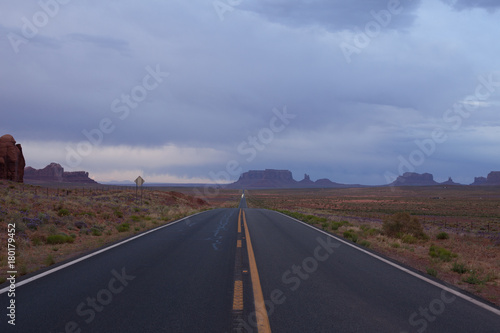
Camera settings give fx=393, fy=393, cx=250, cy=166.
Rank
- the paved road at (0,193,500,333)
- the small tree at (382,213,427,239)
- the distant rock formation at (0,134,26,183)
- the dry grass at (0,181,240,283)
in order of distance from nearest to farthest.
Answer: the paved road at (0,193,500,333), the dry grass at (0,181,240,283), the small tree at (382,213,427,239), the distant rock formation at (0,134,26,183)

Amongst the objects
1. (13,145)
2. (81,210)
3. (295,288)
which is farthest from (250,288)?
(13,145)

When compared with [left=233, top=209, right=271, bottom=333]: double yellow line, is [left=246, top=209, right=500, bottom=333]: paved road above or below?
below

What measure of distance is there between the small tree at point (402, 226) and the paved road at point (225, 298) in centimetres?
1047

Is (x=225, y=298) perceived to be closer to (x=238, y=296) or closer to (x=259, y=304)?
(x=238, y=296)

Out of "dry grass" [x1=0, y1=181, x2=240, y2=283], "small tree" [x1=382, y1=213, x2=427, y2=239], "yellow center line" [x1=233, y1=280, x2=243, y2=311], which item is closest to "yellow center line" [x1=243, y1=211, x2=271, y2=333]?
"yellow center line" [x1=233, y1=280, x2=243, y2=311]

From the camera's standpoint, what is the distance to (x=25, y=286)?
24.6 ft

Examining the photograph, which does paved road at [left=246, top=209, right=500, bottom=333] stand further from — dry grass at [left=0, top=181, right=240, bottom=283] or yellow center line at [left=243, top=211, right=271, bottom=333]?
dry grass at [left=0, top=181, right=240, bottom=283]

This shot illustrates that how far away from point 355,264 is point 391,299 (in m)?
3.45

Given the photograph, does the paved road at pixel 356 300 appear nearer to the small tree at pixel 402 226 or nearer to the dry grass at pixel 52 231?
the dry grass at pixel 52 231

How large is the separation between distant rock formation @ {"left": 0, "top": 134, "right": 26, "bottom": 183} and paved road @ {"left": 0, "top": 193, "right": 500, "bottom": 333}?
54.1m

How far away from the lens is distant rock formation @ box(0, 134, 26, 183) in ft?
183

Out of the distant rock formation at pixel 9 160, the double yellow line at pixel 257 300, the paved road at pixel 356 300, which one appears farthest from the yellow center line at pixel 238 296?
the distant rock formation at pixel 9 160

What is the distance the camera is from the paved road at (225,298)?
5.57 meters

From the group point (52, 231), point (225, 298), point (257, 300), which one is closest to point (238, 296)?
point (225, 298)
